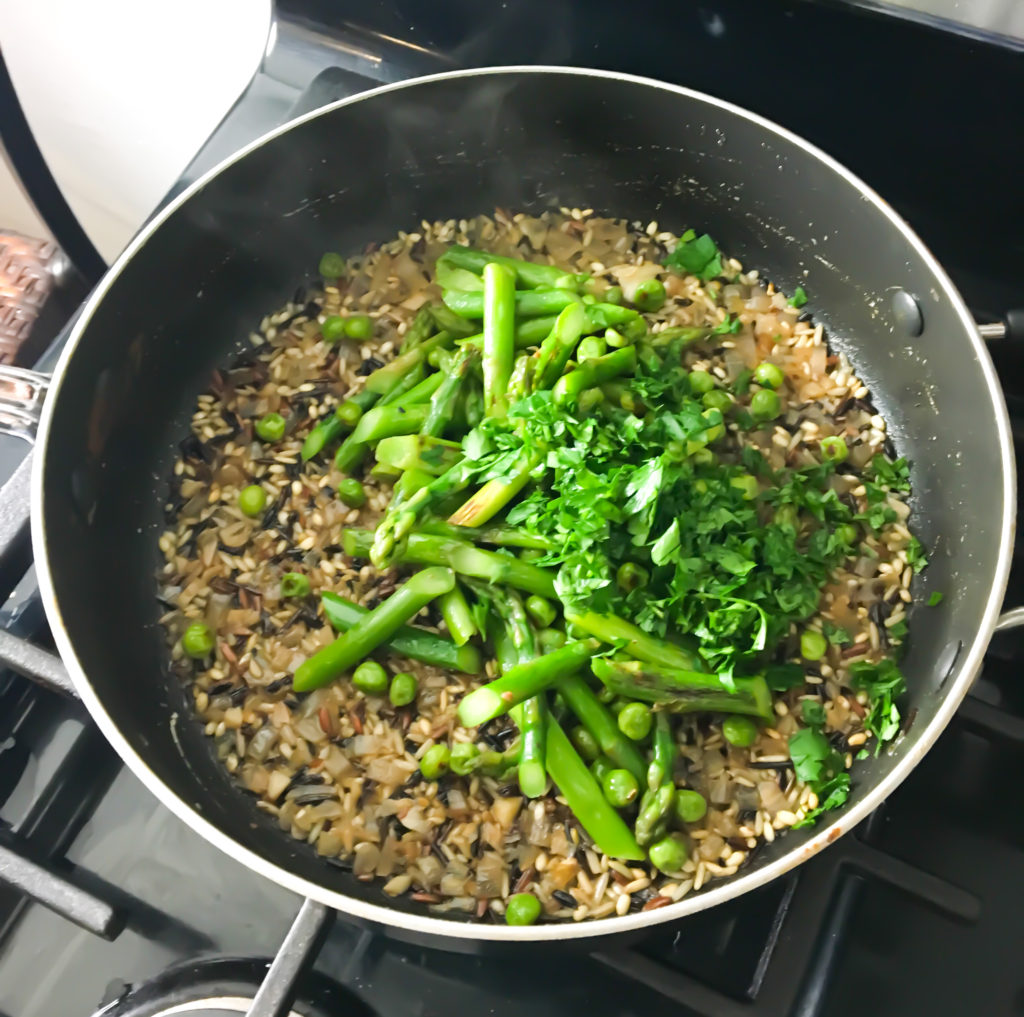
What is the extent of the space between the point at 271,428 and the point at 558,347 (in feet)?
2.36

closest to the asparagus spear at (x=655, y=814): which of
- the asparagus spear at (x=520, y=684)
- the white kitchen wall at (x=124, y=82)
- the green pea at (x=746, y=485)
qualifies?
the asparagus spear at (x=520, y=684)

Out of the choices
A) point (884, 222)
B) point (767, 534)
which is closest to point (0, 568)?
point (767, 534)

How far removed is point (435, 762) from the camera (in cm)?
172

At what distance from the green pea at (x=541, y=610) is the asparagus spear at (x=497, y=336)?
0.42m

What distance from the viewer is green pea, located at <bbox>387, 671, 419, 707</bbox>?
1.80m

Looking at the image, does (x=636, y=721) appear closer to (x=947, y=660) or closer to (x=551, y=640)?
(x=551, y=640)

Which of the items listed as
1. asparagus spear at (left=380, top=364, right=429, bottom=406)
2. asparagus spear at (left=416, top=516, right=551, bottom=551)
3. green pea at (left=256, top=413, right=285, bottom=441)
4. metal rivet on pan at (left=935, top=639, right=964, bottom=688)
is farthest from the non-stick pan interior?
asparagus spear at (left=416, top=516, right=551, bottom=551)

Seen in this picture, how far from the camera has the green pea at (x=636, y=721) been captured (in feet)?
5.58

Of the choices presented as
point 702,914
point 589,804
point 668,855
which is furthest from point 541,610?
point 702,914

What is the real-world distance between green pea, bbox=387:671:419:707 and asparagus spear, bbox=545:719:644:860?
31 cm

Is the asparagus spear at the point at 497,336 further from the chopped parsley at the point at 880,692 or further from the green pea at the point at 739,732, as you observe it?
the chopped parsley at the point at 880,692

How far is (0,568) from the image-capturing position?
1711mm

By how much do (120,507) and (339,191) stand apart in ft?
3.06

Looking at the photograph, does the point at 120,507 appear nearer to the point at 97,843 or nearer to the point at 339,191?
the point at 97,843
